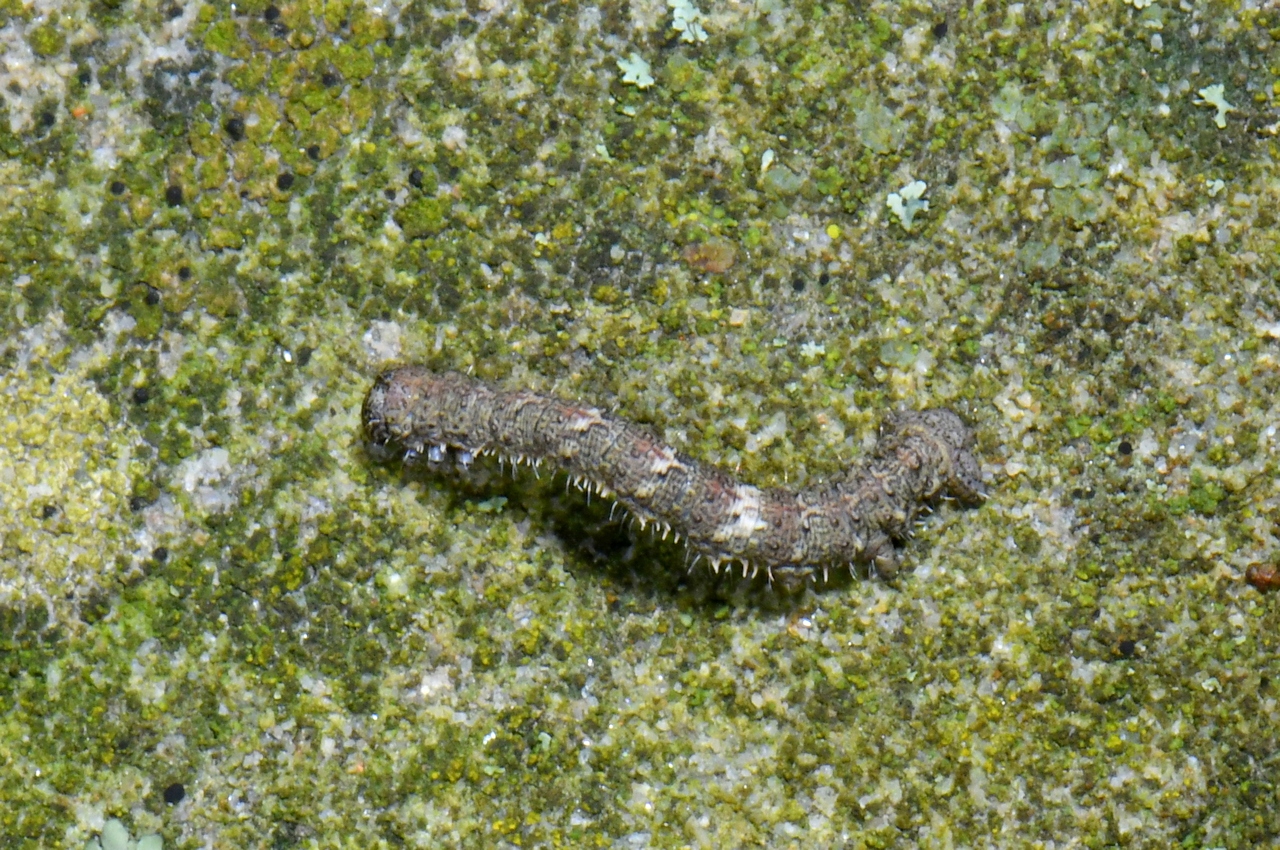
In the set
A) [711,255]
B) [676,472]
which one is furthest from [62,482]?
[711,255]

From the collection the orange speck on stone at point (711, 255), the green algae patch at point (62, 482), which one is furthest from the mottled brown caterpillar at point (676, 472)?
the green algae patch at point (62, 482)

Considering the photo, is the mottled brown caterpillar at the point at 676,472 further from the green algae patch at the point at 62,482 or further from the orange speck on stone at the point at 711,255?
the green algae patch at the point at 62,482

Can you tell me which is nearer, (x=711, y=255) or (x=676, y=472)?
(x=676, y=472)

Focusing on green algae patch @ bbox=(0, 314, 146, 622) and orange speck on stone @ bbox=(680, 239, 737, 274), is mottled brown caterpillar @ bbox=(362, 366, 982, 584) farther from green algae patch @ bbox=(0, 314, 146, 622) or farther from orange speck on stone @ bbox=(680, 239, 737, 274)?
green algae patch @ bbox=(0, 314, 146, 622)

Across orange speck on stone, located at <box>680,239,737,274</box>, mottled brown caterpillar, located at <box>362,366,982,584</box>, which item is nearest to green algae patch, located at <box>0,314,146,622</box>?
mottled brown caterpillar, located at <box>362,366,982,584</box>

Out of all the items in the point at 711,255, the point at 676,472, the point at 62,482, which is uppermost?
the point at 711,255

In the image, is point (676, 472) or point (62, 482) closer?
point (676, 472)

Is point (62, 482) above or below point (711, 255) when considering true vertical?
below

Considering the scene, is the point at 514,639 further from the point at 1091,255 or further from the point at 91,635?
the point at 1091,255

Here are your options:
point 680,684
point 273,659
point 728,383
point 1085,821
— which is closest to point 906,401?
point 728,383

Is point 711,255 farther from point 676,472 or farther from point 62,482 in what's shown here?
point 62,482
